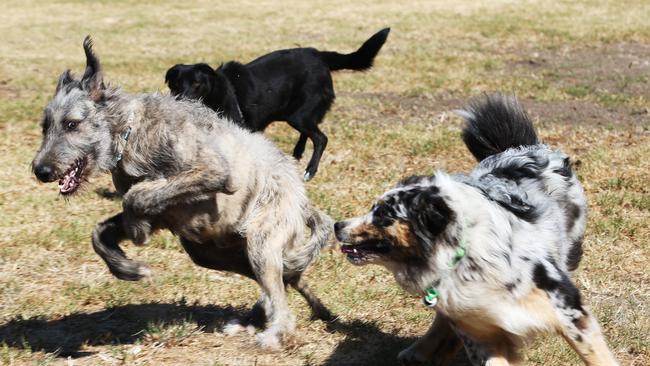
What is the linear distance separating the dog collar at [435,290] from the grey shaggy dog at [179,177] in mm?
1236

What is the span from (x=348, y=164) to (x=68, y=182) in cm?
451

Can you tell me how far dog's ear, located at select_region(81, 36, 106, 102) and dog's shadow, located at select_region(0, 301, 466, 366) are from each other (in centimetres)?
139

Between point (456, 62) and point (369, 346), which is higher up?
point (369, 346)

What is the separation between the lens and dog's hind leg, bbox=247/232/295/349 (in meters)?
5.08

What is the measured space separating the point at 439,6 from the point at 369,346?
18458 mm

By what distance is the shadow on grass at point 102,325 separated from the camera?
5.16 m

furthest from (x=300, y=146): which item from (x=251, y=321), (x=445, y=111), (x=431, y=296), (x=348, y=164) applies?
(x=431, y=296)

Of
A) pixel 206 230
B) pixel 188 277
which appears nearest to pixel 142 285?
pixel 188 277

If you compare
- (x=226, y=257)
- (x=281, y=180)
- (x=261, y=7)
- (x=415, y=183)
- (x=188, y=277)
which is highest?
(x=415, y=183)

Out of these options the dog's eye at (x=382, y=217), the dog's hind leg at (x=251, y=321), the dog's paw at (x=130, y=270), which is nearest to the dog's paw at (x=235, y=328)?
the dog's hind leg at (x=251, y=321)

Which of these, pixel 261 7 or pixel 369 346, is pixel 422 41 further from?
pixel 369 346

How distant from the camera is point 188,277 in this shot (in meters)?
6.23

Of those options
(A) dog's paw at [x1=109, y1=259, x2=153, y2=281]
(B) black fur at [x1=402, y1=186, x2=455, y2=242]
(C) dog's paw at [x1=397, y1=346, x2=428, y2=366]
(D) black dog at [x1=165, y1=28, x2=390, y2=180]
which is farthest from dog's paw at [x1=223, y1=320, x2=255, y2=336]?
(D) black dog at [x1=165, y1=28, x2=390, y2=180]

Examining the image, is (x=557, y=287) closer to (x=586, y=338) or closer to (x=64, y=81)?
(x=586, y=338)
